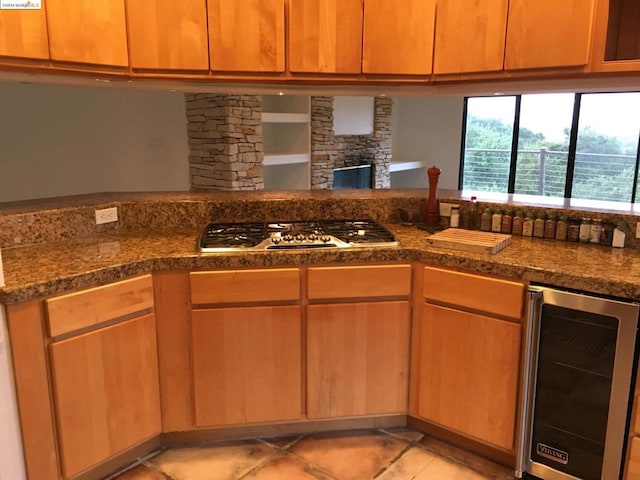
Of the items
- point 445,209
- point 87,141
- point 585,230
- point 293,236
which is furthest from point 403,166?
point 293,236

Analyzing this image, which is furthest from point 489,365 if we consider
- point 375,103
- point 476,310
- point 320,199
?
point 375,103

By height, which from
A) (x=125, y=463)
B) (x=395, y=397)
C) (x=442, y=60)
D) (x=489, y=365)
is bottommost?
(x=125, y=463)

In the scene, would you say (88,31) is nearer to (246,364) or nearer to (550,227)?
(246,364)

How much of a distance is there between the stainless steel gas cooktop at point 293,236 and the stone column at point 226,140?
98.1 inches

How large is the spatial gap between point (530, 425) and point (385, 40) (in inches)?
73.0

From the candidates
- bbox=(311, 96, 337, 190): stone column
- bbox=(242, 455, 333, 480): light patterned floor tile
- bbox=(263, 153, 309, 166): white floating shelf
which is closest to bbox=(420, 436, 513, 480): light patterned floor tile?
bbox=(242, 455, 333, 480): light patterned floor tile

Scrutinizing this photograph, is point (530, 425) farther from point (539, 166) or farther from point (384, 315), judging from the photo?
point (539, 166)

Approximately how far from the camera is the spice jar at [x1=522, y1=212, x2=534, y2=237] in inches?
96.3

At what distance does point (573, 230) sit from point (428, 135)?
→ 6348 millimetres

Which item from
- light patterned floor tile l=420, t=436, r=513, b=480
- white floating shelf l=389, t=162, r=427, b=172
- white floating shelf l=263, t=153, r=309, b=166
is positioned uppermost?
white floating shelf l=263, t=153, r=309, b=166

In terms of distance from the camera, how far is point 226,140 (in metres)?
4.93

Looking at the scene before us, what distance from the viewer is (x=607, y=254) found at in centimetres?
215

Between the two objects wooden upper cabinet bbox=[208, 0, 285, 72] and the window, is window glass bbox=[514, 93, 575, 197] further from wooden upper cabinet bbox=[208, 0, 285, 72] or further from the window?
wooden upper cabinet bbox=[208, 0, 285, 72]

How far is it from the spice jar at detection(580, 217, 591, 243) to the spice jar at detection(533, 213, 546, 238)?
17 cm
